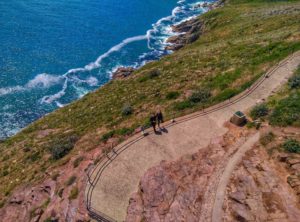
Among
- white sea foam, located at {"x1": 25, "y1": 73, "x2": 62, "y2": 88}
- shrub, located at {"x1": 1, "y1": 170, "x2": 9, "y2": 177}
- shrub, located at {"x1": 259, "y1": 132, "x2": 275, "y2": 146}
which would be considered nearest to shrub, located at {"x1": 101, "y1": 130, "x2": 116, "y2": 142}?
shrub, located at {"x1": 1, "y1": 170, "x2": 9, "y2": 177}

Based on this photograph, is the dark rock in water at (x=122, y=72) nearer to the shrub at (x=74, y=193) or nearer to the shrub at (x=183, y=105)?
the shrub at (x=183, y=105)

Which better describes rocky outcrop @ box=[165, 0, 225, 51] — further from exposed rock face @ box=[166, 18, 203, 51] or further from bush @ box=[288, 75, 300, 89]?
bush @ box=[288, 75, 300, 89]

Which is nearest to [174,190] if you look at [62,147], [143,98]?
[62,147]

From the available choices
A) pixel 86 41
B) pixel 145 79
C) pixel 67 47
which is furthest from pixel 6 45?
pixel 145 79

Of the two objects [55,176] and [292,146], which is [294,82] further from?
[55,176]

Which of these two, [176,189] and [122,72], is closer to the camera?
[176,189]

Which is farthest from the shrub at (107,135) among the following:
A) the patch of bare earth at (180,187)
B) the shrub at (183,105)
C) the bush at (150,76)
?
the bush at (150,76)
